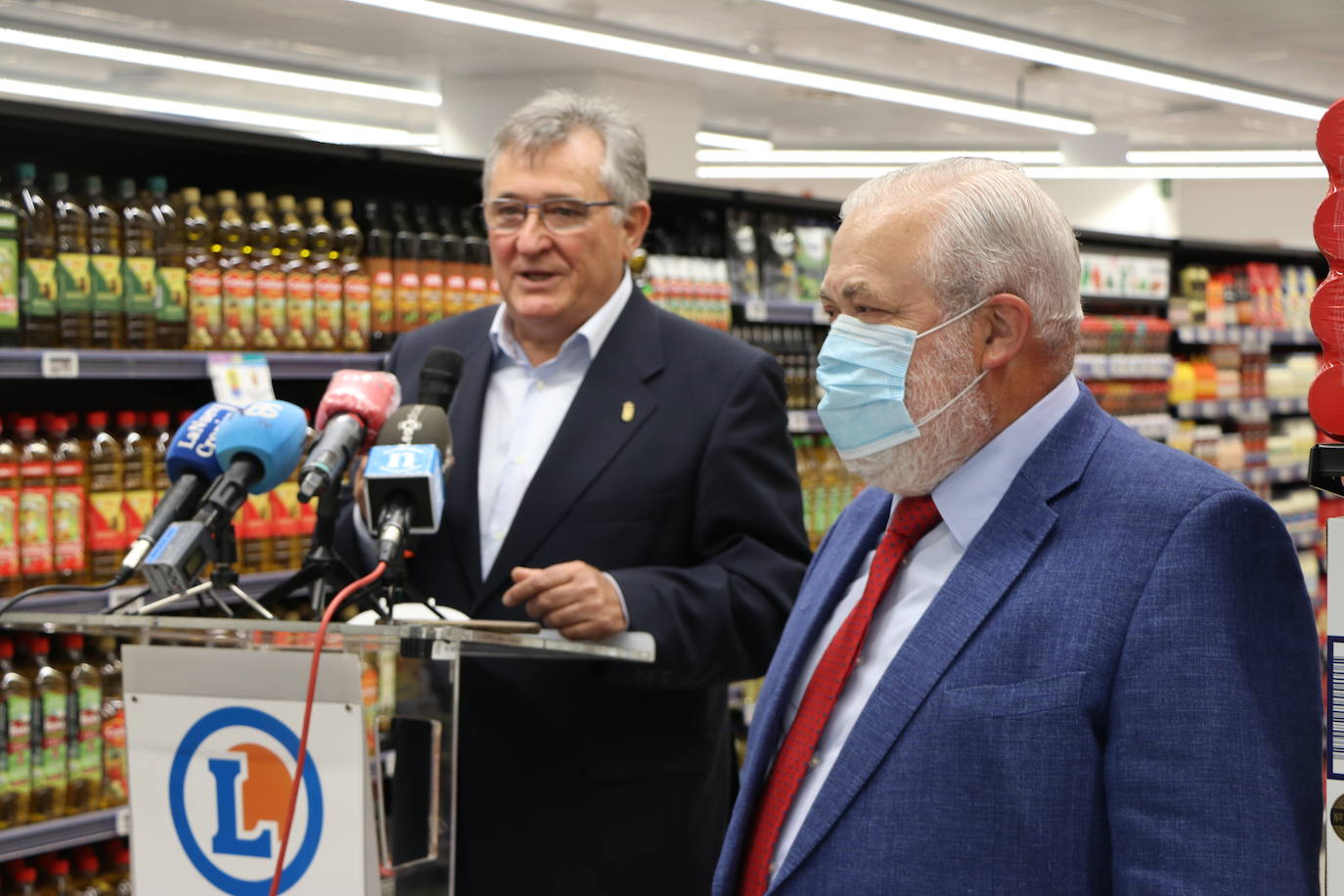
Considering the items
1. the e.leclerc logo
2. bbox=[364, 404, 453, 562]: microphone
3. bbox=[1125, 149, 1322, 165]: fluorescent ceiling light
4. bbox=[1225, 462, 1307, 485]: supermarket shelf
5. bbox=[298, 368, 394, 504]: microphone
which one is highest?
bbox=[1125, 149, 1322, 165]: fluorescent ceiling light

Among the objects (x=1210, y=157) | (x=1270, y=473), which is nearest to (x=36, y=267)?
(x=1270, y=473)

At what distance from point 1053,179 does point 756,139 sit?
3919 mm

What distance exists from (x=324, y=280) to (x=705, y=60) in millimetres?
4465

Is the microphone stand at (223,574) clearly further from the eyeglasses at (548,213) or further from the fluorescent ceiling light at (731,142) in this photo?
the fluorescent ceiling light at (731,142)

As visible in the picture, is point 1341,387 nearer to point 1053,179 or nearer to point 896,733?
point 896,733

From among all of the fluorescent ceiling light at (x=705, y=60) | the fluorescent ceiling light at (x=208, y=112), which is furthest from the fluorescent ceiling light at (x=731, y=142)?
the fluorescent ceiling light at (x=705, y=60)

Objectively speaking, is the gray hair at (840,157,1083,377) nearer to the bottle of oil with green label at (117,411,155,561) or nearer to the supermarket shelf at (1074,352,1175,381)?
the bottle of oil with green label at (117,411,155,561)

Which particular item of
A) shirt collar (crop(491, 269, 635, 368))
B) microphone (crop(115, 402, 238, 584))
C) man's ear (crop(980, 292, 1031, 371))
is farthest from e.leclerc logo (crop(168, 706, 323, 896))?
shirt collar (crop(491, 269, 635, 368))

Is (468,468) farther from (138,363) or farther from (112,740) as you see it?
(112,740)

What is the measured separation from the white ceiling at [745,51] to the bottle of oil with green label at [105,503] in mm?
3969

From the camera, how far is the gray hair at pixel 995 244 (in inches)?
61.9

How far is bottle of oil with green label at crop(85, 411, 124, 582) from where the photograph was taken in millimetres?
3715

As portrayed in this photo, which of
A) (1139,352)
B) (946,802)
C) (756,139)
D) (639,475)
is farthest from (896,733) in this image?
(756,139)

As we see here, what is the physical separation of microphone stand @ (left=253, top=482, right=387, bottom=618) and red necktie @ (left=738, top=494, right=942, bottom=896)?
60 cm
